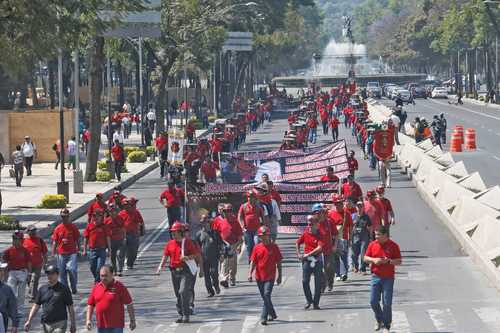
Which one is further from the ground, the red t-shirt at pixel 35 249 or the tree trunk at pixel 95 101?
the tree trunk at pixel 95 101

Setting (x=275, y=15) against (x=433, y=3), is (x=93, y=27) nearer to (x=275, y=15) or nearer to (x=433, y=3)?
(x=275, y=15)

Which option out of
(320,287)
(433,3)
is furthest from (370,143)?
(433,3)

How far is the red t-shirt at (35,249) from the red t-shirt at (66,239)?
85cm

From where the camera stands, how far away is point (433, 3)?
199 m

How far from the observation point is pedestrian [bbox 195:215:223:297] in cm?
2366

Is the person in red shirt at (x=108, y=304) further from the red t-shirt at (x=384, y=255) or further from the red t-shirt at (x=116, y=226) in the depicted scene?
the red t-shirt at (x=116, y=226)

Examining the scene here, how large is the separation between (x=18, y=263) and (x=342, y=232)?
19.9 ft

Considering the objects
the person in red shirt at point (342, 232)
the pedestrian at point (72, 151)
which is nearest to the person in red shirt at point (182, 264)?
the person in red shirt at point (342, 232)

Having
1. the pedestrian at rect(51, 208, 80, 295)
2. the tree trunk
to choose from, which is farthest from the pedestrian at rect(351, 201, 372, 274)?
the tree trunk

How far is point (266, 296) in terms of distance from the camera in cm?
2091

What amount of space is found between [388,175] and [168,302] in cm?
2169

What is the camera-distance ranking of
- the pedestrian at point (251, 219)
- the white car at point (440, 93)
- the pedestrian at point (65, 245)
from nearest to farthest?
the pedestrian at point (65, 245)
the pedestrian at point (251, 219)
the white car at point (440, 93)

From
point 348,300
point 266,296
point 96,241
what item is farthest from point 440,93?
point 266,296

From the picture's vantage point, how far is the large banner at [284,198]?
29.8 m
